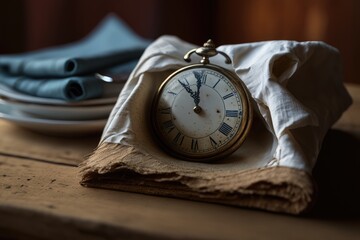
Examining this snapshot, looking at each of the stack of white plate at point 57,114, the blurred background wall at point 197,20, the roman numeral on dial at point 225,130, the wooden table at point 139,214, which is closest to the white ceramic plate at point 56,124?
the stack of white plate at point 57,114

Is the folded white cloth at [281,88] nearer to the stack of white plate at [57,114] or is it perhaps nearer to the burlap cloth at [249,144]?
the burlap cloth at [249,144]

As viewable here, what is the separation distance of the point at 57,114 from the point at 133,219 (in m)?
0.33

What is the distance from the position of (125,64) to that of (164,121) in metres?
0.34

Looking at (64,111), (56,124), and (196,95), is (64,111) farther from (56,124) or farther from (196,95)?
(196,95)

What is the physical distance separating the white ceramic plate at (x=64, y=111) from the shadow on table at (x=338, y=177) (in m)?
0.31

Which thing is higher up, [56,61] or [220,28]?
[56,61]

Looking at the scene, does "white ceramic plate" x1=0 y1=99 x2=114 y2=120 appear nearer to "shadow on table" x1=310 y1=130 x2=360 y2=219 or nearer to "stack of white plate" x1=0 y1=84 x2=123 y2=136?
"stack of white plate" x1=0 y1=84 x2=123 y2=136

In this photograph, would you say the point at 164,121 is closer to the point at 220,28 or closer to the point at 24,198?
the point at 24,198

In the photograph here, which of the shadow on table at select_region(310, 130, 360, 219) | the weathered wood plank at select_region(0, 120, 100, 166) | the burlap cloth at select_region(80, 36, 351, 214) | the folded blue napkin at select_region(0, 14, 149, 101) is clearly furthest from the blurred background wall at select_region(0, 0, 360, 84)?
the burlap cloth at select_region(80, 36, 351, 214)

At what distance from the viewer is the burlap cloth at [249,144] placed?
0.56 meters

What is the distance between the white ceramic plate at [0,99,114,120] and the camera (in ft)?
2.63

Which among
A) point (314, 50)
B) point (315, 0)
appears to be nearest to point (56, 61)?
point (314, 50)

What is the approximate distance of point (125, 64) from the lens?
979 millimetres

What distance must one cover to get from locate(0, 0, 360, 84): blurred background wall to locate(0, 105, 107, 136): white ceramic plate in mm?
806
